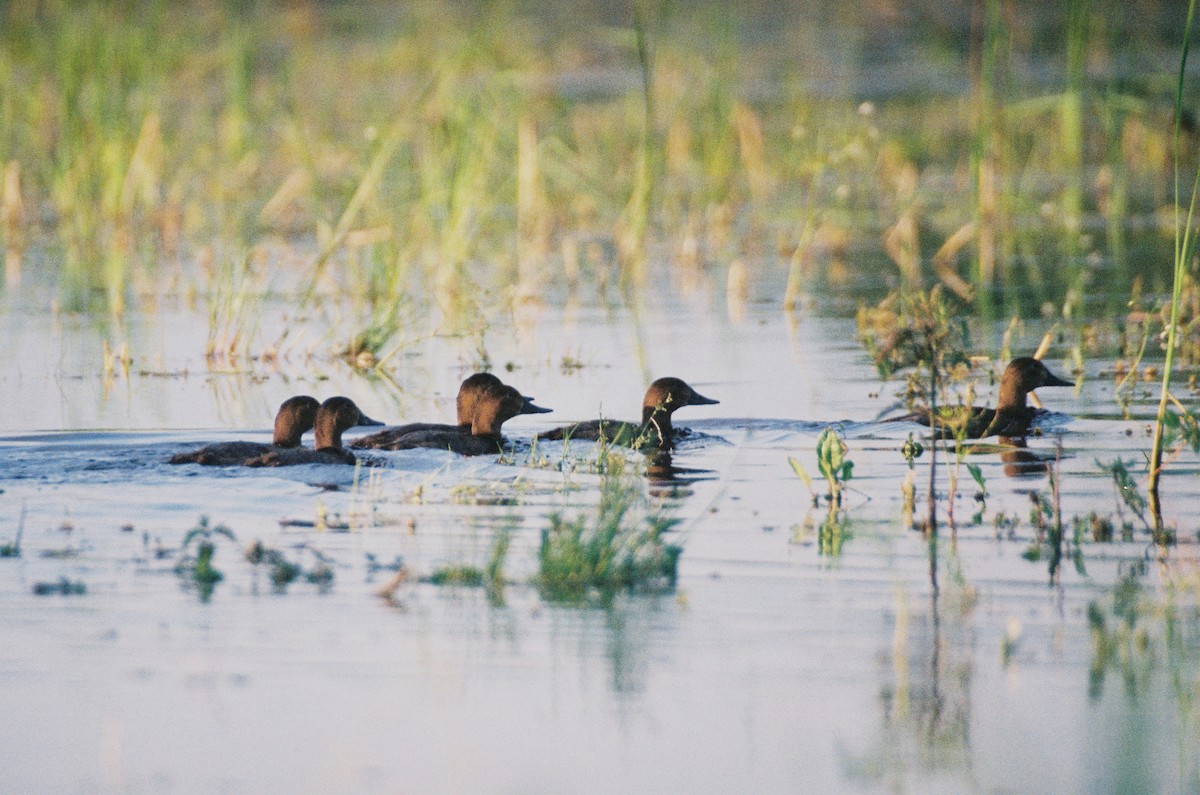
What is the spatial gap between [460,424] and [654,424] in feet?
3.74

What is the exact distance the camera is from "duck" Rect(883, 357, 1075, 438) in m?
10.3

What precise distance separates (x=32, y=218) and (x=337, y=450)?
38.8ft

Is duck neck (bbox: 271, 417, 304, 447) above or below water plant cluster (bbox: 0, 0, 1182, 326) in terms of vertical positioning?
below

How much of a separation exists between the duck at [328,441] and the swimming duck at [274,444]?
0.21 feet

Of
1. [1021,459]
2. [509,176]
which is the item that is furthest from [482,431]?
[509,176]

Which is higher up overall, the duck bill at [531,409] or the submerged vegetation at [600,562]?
the duck bill at [531,409]

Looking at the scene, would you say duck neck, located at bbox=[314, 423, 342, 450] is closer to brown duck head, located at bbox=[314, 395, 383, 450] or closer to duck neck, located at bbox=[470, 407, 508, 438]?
brown duck head, located at bbox=[314, 395, 383, 450]

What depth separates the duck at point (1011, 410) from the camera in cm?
1029

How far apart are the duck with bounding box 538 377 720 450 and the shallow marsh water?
62 centimetres

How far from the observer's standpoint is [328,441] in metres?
9.92

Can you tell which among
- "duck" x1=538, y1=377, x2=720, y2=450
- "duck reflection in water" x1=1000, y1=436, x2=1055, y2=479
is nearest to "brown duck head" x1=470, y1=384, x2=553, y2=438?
"duck" x1=538, y1=377, x2=720, y2=450

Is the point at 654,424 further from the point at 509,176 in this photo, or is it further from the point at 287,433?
the point at 509,176

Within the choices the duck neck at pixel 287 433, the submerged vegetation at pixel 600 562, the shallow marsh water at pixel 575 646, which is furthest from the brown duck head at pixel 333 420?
the submerged vegetation at pixel 600 562

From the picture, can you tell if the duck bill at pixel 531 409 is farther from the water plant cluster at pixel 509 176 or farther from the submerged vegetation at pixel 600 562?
the submerged vegetation at pixel 600 562
